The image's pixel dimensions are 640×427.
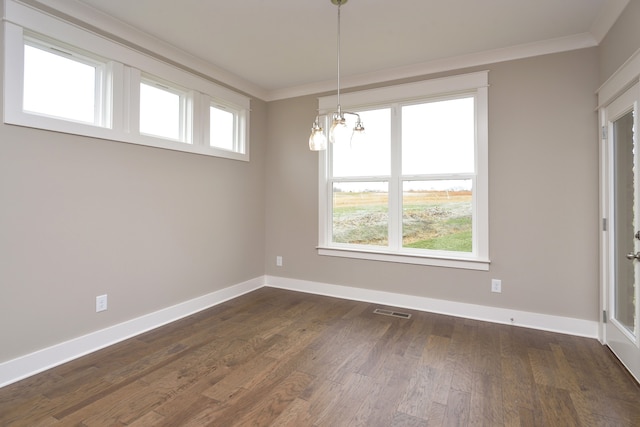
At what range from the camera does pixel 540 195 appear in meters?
3.01

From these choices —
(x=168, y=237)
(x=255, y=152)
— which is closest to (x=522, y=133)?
(x=255, y=152)

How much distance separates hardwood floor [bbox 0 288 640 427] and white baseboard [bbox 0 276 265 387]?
0.08m

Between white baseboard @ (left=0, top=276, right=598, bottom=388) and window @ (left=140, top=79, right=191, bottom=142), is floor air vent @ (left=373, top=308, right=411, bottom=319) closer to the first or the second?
white baseboard @ (left=0, top=276, right=598, bottom=388)

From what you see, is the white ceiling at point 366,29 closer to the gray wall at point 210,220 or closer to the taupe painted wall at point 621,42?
the taupe painted wall at point 621,42

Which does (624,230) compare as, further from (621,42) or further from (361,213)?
(361,213)

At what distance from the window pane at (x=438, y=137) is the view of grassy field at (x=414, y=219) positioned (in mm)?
290

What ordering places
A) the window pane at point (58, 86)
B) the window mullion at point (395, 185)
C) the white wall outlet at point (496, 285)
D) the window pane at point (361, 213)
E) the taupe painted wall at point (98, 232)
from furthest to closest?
the window pane at point (361, 213) < the window mullion at point (395, 185) < the white wall outlet at point (496, 285) < the window pane at point (58, 86) < the taupe painted wall at point (98, 232)

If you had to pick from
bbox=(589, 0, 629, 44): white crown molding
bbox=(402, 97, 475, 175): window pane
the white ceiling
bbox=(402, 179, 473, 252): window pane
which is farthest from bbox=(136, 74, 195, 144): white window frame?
bbox=(589, 0, 629, 44): white crown molding

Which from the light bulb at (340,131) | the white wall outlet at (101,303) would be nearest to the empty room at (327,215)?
the white wall outlet at (101,303)

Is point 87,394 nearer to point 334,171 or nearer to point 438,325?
point 438,325

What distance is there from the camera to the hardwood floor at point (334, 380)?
5.90 feet

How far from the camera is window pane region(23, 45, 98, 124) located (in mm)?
2262

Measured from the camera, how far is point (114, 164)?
2691 millimetres

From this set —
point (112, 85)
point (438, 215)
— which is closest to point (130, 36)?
point (112, 85)
